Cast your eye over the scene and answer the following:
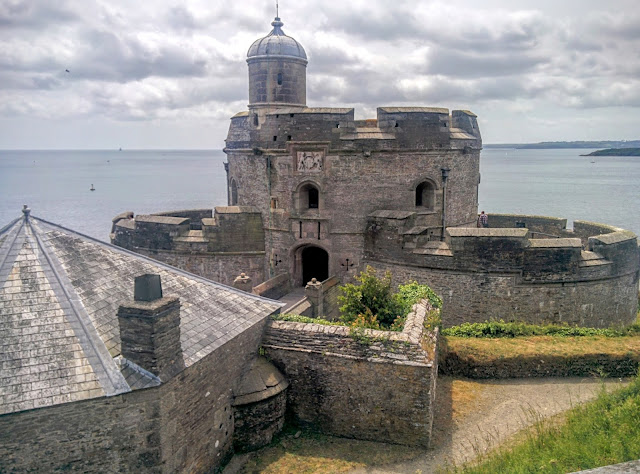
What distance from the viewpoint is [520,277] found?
1639cm

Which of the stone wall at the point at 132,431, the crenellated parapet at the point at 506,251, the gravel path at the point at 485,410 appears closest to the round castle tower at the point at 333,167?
the crenellated parapet at the point at 506,251

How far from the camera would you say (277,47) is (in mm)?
19938

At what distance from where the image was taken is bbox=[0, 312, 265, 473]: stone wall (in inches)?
296

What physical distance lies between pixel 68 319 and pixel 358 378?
572 cm

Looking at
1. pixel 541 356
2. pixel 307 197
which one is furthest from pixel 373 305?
pixel 307 197

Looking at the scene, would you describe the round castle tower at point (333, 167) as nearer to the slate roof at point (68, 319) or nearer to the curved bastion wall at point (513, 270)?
the curved bastion wall at point (513, 270)

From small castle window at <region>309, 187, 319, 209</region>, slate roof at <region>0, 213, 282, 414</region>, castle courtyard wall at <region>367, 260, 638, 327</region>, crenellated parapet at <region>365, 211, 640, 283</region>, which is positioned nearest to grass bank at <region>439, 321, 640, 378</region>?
castle courtyard wall at <region>367, 260, 638, 327</region>

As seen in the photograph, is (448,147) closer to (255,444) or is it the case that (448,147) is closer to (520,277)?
(520,277)

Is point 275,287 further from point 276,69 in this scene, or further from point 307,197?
point 276,69

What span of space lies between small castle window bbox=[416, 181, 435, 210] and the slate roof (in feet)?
34.1

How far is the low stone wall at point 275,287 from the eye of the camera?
57.1ft

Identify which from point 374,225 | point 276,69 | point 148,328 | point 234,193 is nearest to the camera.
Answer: point 148,328

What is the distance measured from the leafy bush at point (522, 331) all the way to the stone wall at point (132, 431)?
826cm

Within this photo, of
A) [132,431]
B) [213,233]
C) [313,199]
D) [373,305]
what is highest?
[313,199]
